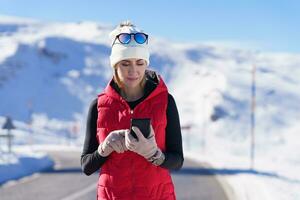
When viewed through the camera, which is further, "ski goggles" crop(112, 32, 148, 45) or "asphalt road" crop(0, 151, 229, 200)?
"asphalt road" crop(0, 151, 229, 200)

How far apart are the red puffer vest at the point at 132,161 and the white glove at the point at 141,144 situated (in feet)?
0.54

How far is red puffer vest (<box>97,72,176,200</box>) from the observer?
10.3 ft

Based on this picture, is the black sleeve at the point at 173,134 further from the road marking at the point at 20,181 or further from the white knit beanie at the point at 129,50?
the road marking at the point at 20,181

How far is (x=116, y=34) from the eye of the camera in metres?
3.41

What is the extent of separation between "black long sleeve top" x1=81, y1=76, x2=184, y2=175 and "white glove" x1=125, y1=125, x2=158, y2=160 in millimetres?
154

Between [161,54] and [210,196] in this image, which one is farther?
[161,54]

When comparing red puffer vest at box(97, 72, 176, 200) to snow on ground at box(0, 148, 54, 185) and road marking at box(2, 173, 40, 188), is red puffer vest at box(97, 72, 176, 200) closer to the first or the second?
road marking at box(2, 173, 40, 188)

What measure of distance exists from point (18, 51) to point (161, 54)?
26.0 m

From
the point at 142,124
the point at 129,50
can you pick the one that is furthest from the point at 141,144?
the point at 129,50

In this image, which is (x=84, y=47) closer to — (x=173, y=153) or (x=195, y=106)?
(x=195, y=106)

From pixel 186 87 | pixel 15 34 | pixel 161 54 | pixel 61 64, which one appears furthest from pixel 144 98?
pixel 15 34

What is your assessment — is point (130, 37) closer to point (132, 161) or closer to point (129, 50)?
point (129, 50)

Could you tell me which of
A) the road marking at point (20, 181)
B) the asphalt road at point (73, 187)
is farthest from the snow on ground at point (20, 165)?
the asphalt road at point (73, 187)

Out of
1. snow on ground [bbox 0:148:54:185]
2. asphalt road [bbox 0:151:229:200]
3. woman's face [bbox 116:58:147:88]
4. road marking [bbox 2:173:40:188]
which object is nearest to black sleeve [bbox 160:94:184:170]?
woman's face [bbox 116:58:147:88]
